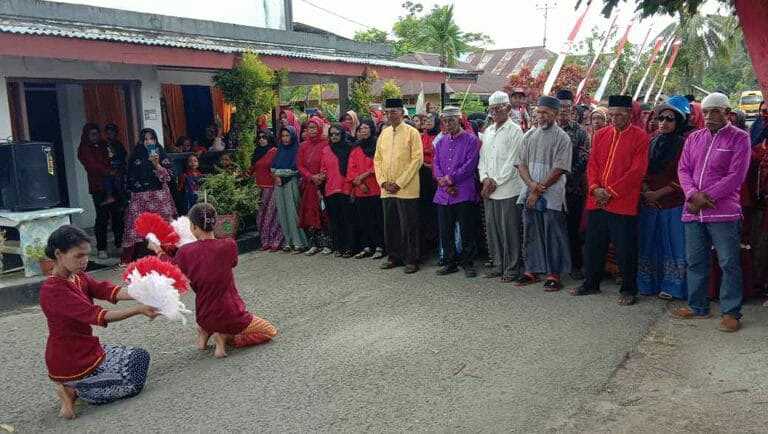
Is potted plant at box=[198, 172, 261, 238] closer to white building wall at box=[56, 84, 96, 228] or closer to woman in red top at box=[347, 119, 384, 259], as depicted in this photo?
woman in red top at box=[347, 119, 384, 259]

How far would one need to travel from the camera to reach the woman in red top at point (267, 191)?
349 inches

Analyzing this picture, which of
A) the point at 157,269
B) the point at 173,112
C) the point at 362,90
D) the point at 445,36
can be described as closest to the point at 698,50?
the point at 445,36

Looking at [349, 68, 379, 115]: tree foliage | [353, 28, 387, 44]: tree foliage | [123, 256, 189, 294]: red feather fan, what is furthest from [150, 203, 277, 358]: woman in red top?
[353, 28, 387, 44]: tree foliage

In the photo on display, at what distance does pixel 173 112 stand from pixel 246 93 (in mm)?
3533

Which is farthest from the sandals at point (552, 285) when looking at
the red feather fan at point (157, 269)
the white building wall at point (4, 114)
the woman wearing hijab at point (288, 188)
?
the white building wall at point (4, 114)

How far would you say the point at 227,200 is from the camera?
9.02 metres

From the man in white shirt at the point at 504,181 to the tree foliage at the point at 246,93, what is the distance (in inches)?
172

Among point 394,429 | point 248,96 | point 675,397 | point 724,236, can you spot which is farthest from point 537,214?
point 248,96

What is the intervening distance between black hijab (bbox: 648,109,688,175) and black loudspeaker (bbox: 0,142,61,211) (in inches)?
254

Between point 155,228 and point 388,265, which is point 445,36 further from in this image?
point 155,228

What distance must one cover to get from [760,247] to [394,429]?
12.9ft

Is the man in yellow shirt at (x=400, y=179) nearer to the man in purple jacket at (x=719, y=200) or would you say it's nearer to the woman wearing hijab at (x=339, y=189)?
the woman wearing hijab at (x=339, y=189)

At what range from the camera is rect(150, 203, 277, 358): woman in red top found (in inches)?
192

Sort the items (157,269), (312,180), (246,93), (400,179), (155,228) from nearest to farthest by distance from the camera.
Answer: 1. (157,269)
2. (155,228)
3. (400,179)
4. (312,180)
5. (246,93)
